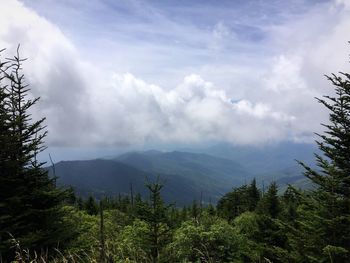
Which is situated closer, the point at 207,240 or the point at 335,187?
the point at 335,187

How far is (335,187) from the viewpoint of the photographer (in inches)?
601

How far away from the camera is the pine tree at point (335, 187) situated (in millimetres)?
14867

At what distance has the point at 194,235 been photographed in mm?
27750

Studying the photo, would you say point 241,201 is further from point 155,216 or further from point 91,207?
point 155,216

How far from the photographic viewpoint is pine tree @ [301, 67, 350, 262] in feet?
48.8

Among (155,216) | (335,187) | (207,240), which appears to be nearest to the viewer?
(335,187)

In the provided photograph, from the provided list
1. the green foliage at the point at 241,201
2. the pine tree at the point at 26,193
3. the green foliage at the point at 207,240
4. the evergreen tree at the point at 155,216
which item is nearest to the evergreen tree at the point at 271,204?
the green foliage at the point at 207,240

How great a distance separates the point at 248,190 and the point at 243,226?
2989cm

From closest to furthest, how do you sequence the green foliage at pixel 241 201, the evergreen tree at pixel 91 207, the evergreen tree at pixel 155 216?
1. the evergreen tree at pixel 155 216
2. the green foliage at pixel 241 201
3. the evergreen tree at pixel 91 207

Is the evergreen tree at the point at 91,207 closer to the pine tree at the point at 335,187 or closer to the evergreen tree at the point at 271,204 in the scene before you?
the evergreen tree at the point at 271,204

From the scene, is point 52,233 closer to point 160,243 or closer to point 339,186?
point 160,243

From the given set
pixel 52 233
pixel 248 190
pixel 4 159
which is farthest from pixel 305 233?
pixel 248 190

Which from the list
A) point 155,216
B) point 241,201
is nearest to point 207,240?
point 155,216

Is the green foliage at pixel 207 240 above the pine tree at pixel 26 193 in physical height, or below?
below
